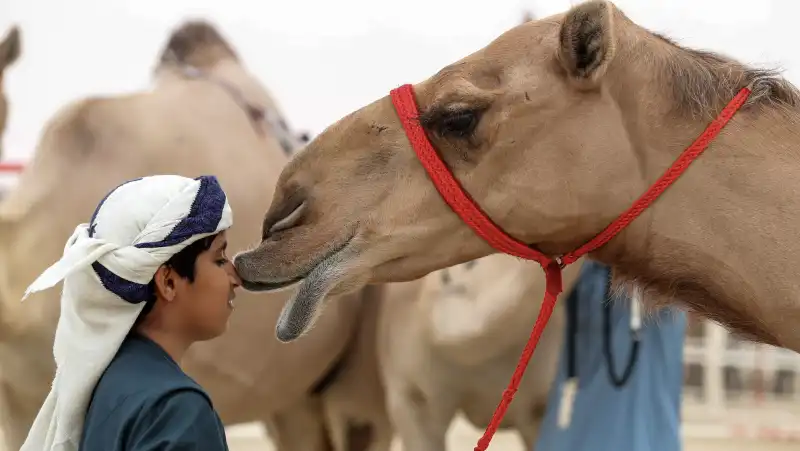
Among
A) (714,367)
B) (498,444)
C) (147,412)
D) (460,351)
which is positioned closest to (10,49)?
(460,351)

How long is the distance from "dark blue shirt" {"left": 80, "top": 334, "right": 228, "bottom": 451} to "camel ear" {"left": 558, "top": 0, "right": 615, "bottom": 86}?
1.74ft

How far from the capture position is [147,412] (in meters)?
0.91

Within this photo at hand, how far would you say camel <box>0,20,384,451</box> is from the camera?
2037 millimetres

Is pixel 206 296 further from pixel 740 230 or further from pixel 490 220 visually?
pixel 740 230

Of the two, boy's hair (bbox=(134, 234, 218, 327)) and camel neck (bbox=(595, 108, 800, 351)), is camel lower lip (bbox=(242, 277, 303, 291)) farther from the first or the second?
camel neck (bbox=(595, 108, 800, 351))

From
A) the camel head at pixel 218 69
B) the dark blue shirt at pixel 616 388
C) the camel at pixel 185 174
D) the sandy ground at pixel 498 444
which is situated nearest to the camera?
the camel at pixel 185 174

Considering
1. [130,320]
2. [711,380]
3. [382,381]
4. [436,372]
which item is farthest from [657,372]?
[711,380]

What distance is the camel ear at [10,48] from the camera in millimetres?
2316

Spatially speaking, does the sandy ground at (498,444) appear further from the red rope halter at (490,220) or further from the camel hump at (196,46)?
the red rope halter at (490,220)

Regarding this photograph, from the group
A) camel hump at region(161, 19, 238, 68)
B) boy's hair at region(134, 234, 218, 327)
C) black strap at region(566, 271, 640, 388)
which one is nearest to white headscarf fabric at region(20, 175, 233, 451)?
boy's hair at region(134, 234, 218, 327)

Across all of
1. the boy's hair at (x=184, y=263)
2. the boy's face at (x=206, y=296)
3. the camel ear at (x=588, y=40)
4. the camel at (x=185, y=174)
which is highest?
the camel ear at (x=588, y=40)

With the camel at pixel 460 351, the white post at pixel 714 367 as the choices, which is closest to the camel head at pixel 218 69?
the camel at pixel 460 351

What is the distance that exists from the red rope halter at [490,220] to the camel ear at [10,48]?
147 cm

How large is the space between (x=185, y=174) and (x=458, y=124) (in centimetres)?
124
